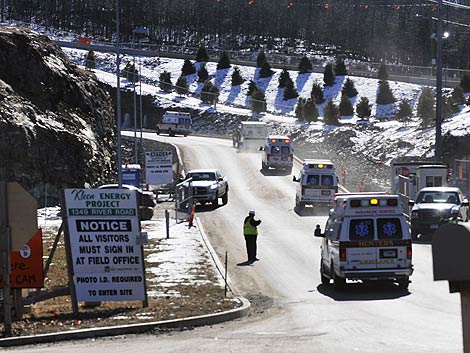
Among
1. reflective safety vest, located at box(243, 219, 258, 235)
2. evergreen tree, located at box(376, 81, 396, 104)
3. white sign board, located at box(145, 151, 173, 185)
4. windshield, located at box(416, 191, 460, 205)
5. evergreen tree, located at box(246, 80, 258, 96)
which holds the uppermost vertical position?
evergreen tree, located at box(246, 80, 258, 96)

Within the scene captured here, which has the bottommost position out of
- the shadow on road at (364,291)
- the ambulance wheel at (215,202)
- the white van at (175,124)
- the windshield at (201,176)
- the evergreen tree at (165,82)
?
the shadow on road at (364,291)

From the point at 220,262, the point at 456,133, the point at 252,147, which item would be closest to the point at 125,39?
the point at 252,147

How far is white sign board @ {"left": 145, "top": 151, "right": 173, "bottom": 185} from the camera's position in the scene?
142 ft

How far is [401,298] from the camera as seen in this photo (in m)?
21.2

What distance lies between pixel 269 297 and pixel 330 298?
144cm

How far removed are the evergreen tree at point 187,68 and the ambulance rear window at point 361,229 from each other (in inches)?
3579

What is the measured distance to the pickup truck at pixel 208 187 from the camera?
45.9 metres

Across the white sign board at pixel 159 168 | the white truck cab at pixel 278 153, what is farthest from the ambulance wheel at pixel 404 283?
the white truck cab at pixel 278 153

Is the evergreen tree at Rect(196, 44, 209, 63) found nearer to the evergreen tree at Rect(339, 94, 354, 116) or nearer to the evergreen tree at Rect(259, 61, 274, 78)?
the evergreen tree at Rect(259, 61, 274, 78)

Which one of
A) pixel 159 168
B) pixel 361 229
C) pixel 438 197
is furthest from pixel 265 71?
pixel 361 229

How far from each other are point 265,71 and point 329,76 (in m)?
9.62

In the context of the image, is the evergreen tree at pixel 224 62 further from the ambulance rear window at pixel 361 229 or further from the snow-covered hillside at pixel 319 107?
the ambulance rear window at pixel 361 229

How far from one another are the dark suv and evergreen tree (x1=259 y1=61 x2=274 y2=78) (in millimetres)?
72272

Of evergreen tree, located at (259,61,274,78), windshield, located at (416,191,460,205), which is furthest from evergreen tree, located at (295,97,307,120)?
windshield, located at (416,191,460,205)
